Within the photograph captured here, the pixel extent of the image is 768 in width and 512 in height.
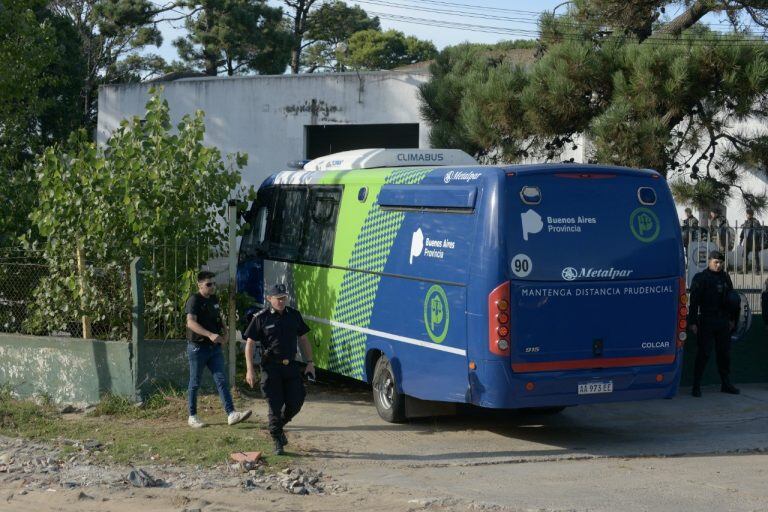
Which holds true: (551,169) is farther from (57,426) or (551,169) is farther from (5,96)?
(5,96)

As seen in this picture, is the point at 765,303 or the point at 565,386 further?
the point at 765,303

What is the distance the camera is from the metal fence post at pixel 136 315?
11273 mm

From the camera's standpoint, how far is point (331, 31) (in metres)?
60.2

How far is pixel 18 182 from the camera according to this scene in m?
13.7

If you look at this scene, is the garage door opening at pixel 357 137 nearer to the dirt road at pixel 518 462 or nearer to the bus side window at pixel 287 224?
the bus side window at pixel 287 224

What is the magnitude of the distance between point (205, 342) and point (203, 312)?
32 cm

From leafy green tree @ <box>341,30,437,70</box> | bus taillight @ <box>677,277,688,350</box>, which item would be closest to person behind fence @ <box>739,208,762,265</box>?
bus taillight @ <box>677,277,688,350</box>

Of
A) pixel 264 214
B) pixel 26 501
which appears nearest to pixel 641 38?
pixel 264 214

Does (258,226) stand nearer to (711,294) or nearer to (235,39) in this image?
(711,294)

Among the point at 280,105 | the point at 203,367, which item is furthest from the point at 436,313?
the point at 280,105

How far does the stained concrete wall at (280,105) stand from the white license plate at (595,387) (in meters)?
18.4

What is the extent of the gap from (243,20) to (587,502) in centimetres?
4290

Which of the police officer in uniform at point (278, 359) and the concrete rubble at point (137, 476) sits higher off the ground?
the police officer in uniform at point (278, 359)

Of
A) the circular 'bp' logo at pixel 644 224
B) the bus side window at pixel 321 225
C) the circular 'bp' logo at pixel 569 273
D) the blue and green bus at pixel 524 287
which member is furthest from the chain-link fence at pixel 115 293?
the circular 'bp' logo at pixel 644 224
